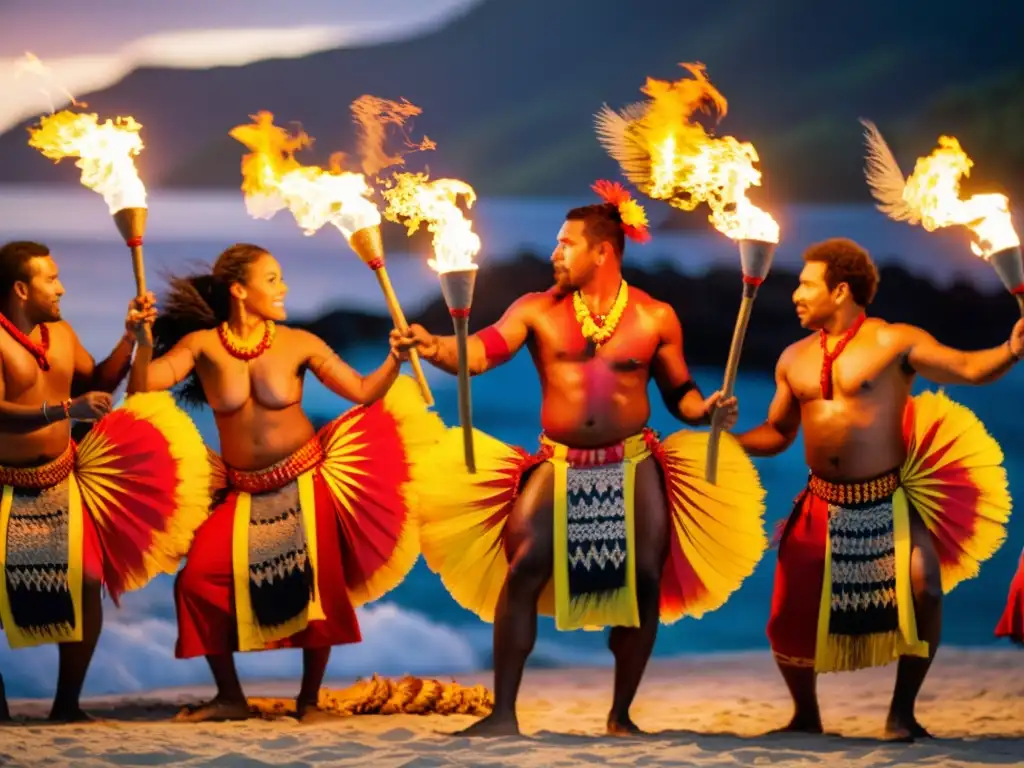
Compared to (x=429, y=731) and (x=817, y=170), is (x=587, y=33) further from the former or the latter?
(x=429, y=731)

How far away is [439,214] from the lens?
20.0 ft

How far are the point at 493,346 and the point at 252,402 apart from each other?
31.9 inches

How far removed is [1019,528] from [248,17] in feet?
11.6

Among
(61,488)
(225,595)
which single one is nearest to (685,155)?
(225,595)

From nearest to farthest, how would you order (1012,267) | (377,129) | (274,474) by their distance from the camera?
1. (1012,267)
2. (274,474)
3. (377,129)

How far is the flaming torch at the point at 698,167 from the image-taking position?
5.94 m

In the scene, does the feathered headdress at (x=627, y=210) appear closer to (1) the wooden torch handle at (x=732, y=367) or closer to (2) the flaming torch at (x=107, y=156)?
(1) the wooden torch handle at (x=732, y=367)

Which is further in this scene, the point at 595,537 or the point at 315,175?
the point at 315,175

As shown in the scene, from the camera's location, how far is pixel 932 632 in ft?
19.7

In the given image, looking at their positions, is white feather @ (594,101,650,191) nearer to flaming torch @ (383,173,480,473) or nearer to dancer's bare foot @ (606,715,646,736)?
flaming torch @ (383,173,480,473)

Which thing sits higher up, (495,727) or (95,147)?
(95,147)

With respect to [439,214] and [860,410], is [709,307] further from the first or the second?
[439,214]

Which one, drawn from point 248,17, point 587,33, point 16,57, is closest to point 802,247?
point 587,33

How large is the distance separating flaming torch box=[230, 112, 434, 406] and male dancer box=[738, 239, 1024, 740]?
4.25 feet
